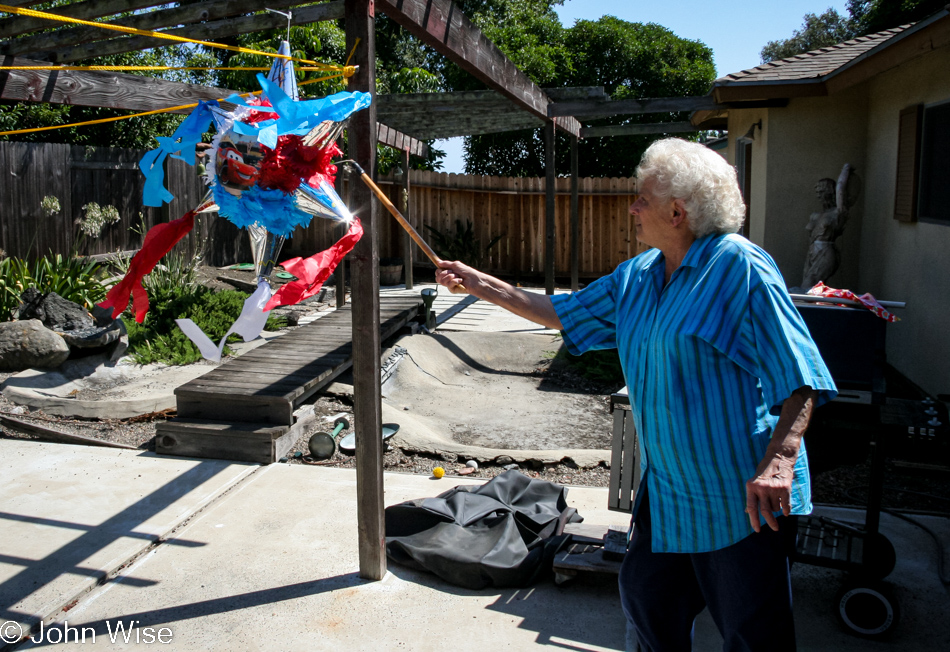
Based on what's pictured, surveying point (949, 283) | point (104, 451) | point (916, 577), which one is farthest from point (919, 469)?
point (104, 451)

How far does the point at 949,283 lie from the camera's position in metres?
5.36

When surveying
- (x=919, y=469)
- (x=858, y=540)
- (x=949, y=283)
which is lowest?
(x=858, y=540)

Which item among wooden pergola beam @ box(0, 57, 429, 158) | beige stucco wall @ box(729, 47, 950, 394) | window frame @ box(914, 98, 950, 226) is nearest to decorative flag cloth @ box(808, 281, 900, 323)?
window frame @ box(914, 98, 950, 226)

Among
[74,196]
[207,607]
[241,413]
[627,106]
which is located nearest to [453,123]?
[627,106]

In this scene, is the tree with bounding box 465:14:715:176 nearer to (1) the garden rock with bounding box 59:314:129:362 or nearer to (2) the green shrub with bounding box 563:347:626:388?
(2) the green shrub with bounding box 563:347:626:388

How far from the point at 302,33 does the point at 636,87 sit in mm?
8674

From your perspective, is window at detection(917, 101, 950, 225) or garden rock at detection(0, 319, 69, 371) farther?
garden rock at detection(0, 319, 69, 371)

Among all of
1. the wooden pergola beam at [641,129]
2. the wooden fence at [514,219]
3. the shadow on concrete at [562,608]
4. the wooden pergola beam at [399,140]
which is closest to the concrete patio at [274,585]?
the shadow on concrete at [562,608]

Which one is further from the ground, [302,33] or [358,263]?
[302,33]

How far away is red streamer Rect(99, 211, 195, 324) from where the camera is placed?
267 cm

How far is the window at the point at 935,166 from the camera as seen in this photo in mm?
5512

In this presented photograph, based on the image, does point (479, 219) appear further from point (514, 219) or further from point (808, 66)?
point (808, 66)

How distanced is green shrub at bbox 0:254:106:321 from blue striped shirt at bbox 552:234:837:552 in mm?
6567

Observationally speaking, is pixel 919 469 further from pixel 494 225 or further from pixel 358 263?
pixel 494 225
